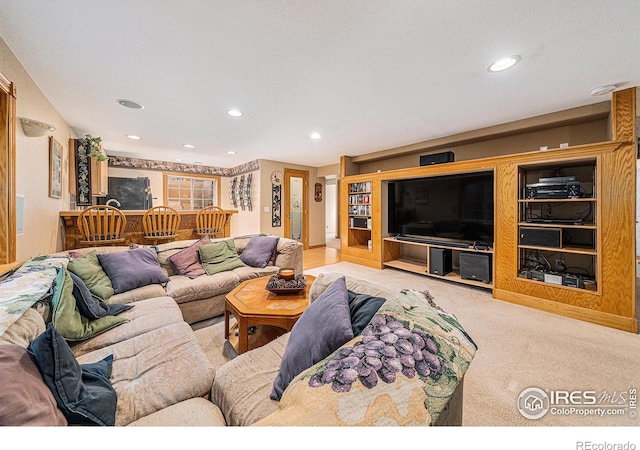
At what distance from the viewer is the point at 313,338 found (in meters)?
0.96

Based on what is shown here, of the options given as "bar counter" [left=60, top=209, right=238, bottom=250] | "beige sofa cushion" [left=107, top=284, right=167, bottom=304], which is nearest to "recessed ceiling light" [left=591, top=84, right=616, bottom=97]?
"beige sofa cushion" [left=107, top=284, right=167, bottom=304]

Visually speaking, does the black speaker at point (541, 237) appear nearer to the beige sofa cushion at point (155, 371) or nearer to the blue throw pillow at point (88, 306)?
the beige sofa cushion at point (155, 371)

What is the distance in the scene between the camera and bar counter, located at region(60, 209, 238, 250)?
274 centimetres

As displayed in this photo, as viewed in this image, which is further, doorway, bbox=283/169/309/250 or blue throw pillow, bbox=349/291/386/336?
doorway, bbox=283/169/309/250

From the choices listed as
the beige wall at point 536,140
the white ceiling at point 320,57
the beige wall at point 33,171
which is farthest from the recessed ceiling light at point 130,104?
the beige wall at point 536,140

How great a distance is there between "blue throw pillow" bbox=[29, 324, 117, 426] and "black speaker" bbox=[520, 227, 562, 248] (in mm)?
3628

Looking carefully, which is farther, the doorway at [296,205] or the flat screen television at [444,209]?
the doorway at [296,205]

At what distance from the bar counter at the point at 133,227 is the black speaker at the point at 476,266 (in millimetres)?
3536

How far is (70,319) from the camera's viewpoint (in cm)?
135

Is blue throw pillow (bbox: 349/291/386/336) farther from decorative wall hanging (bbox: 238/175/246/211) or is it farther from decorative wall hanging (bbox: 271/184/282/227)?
decorative wall hanging (bbox: 238/175/246/211)

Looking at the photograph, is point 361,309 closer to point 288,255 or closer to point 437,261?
point 288,255

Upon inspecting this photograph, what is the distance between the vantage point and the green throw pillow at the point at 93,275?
1861 millimetres
